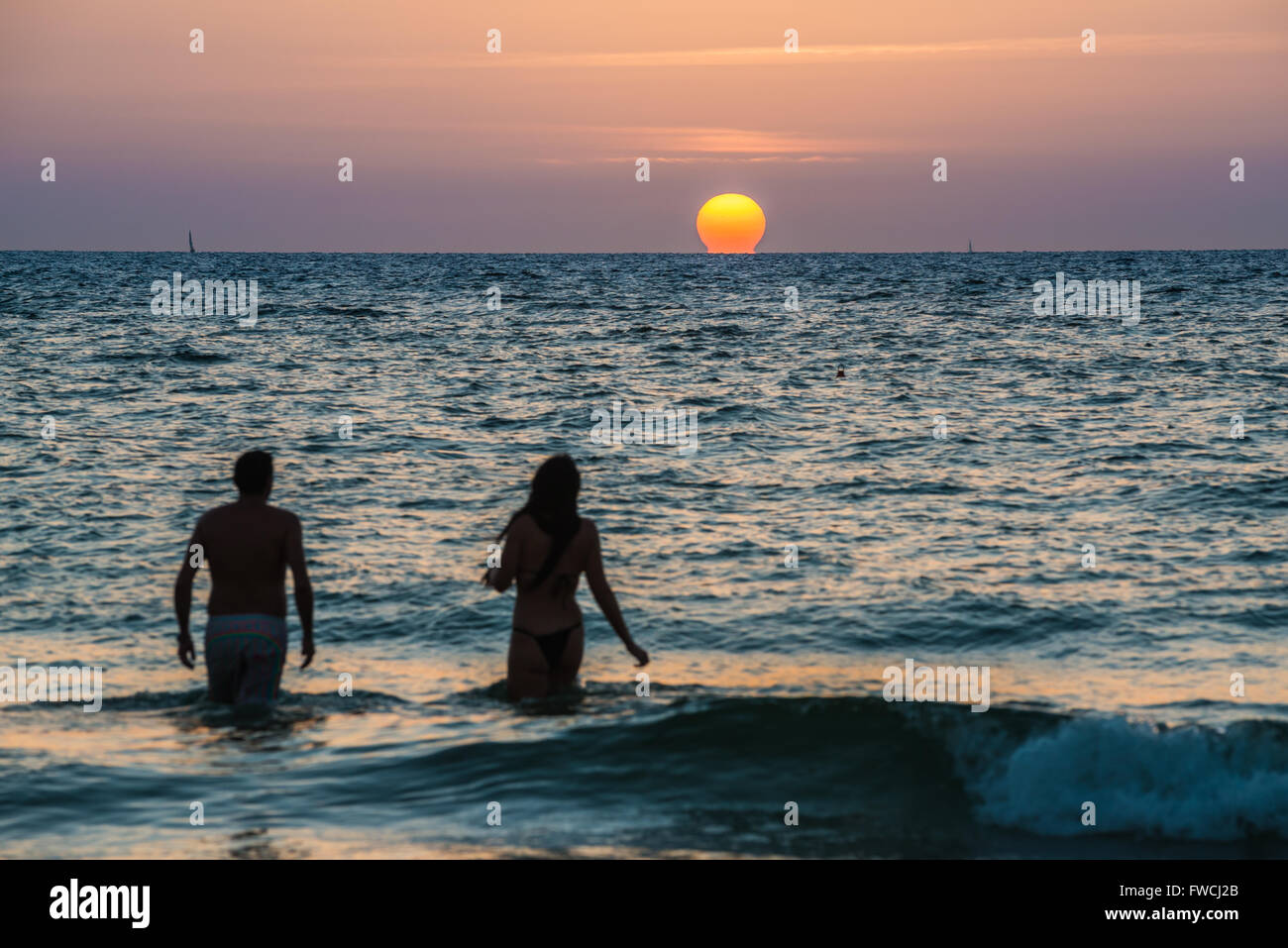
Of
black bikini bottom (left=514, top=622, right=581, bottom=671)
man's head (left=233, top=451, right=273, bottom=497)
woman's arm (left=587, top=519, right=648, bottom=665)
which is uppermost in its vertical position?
man's head (left=233, top=451, right=273, bottom=497)

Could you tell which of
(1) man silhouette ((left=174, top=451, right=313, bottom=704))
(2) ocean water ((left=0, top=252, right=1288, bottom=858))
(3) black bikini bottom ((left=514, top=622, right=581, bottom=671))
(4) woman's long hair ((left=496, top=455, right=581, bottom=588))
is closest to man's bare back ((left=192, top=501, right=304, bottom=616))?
(1) man silhouette ((left=174, top=451, right=313, bottom=704))

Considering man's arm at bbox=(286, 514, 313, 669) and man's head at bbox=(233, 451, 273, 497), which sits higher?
man's head at bbox=(233, 451, 273, 497)

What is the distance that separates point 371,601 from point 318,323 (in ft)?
121

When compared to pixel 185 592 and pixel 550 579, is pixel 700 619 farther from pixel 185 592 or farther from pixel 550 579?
pixel 185 592

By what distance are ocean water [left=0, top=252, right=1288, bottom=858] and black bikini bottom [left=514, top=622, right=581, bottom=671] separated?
17.1 inches

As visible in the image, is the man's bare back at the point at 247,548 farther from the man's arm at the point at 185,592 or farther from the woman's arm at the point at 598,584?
the woman's arm at the point at 598,584

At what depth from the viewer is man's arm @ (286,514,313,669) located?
7480mm

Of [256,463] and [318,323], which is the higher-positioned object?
[318,323]

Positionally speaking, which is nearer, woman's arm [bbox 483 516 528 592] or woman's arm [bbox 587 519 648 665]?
woman's arm [bbox 483 516 528 592]

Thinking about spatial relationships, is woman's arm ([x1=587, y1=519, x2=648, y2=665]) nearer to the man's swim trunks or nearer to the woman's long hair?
the woman's long hair
